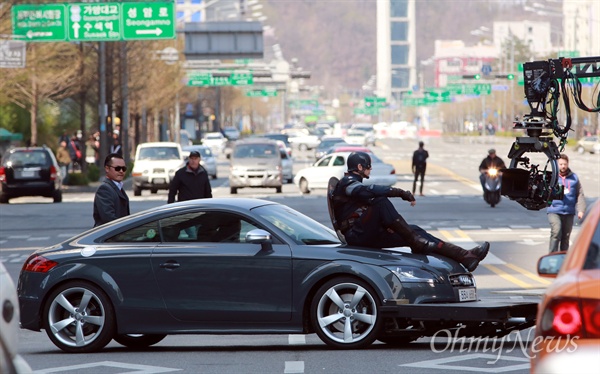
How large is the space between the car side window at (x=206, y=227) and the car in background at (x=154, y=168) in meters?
33.1

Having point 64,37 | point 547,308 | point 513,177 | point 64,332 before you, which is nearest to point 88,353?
point 64,332

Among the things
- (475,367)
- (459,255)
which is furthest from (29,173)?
(475,367)

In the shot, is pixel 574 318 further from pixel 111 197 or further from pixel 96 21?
pixel 96 21

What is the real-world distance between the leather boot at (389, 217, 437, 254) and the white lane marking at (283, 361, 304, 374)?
1.82 metres

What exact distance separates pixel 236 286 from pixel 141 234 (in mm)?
1032

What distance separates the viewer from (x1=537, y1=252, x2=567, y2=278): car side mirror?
7191 mm

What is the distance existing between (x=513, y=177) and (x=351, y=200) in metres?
2.15

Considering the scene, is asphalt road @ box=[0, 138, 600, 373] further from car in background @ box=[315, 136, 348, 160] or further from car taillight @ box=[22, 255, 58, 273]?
car in background @ box=[315, 136, 348, 160]

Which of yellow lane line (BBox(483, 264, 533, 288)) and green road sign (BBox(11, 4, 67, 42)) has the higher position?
green road sign (BBox(11, 4, 67, 42))

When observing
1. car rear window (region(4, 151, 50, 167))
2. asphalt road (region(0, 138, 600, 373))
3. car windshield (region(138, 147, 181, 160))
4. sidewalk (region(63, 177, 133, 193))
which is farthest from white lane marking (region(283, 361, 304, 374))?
sidewalk (region(63, 177, 133, 193))

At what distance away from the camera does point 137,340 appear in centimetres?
1294

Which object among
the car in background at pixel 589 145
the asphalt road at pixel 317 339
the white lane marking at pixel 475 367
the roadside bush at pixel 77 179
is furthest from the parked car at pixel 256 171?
the car in background at pixel 589 145

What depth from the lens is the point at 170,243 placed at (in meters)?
12.4

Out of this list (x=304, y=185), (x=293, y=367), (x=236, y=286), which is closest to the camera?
(x=293, y=367)
